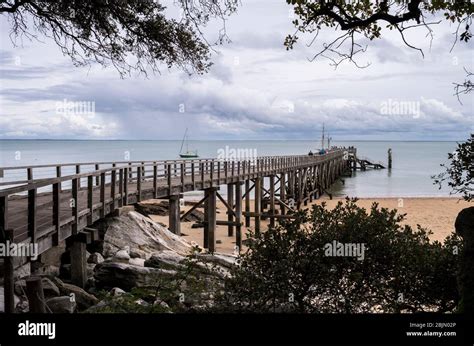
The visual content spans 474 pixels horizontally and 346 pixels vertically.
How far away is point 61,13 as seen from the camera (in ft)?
28.0

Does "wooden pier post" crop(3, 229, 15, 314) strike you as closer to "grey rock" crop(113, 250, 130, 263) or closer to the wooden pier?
the wooden pier

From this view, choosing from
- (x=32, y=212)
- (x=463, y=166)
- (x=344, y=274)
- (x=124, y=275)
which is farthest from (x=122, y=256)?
(x=463, y=166)

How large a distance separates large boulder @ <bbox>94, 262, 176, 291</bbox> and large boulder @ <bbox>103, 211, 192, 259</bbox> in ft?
7.68

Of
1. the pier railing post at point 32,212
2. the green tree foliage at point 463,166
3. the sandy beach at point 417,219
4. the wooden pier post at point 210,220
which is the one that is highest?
the green tree foliage at point 463,166

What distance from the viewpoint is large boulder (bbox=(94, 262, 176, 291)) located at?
9.97 metres

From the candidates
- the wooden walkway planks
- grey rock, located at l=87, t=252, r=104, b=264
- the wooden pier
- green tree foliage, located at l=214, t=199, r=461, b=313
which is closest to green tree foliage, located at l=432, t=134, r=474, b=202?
green tree foliage, located at l=214, t=199, r=461, b=313

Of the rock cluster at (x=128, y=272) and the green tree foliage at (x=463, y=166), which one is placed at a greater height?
the green tree foliage at (x=463, y=166)

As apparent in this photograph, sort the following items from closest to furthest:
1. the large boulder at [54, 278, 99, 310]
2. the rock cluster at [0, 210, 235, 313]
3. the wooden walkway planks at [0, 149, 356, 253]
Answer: the rock cluster at [0, 210, 235, 313] → the wooden walkway planks at [0, 149, 356, 253] → the large boulder at [54, 278, 99, 310]

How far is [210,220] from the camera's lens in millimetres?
19438

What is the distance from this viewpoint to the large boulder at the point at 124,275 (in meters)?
9.97

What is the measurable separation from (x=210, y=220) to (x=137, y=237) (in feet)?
18.5

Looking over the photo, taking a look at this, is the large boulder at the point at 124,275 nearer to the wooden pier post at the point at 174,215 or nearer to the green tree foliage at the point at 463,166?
the green tree foliage at the point at 463,166

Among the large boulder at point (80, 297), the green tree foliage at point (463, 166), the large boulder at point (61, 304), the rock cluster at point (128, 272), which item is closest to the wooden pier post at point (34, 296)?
the rock cluster at point (128, 272)

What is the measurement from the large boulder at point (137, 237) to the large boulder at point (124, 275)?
2342 mm
